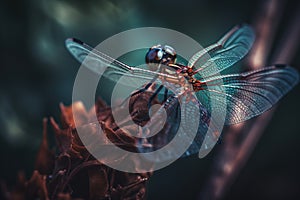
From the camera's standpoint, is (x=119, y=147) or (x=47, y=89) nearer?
(x=119, y=147)

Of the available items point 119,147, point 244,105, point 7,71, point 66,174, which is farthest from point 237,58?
point 7,71

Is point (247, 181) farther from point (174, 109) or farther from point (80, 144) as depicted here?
point (80, 144)

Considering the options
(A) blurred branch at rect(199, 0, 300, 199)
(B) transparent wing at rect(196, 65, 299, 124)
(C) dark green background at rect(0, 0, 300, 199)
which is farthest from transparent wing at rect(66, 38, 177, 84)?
(A) blurred branch at rect(199, 0, 300, 199)

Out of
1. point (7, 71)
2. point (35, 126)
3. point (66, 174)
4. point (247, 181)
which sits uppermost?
point (7, 71)

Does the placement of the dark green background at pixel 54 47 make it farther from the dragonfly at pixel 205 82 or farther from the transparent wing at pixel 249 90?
the transparent wing at pixel 249 90

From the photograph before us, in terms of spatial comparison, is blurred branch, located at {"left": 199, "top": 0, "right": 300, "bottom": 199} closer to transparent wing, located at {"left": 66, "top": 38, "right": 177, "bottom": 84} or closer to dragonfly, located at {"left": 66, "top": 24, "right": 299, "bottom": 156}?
Answer: dragonfly, located at {"left": 66, "top": 24, "right": 299, "bottom": 156}

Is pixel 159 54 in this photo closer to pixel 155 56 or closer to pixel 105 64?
pixel 155 56
